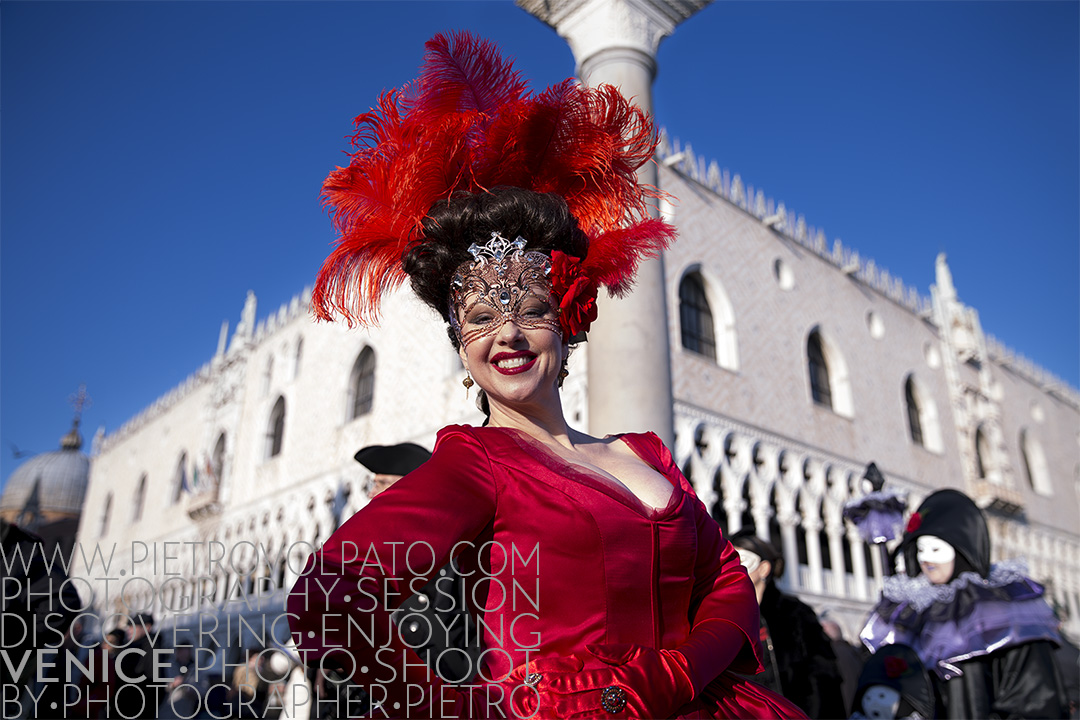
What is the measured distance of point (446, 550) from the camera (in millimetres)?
1022

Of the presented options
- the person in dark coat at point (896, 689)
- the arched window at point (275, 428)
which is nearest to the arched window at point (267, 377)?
the arched window at point (275, 428)

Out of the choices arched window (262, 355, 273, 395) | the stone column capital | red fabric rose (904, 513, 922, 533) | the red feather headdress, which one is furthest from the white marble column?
arched window (262, 355, 273, 395)

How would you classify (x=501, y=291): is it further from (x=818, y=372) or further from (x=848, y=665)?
(x=818, y=372)

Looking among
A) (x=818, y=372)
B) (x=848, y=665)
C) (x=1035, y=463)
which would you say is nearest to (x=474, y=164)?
(x=848, y=665)

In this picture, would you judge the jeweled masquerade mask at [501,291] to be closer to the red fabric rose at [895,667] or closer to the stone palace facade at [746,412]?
the red fabric rose at [895,667]

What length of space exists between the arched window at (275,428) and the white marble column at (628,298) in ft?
36.6

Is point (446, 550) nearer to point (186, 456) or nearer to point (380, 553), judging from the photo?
point (380, 553)

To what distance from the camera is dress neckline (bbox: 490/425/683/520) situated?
115 centimetres

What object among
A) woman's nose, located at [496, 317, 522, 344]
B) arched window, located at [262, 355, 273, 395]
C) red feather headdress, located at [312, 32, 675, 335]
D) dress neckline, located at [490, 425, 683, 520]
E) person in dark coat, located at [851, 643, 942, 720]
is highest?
arched window, located at [262, 355, 273, 395]

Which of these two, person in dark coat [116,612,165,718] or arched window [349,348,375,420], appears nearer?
person in dark coat [116,612,165,718]

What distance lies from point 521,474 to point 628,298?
2387 millimetres

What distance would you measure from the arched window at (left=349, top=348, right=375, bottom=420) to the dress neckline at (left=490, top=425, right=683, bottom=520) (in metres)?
10.5

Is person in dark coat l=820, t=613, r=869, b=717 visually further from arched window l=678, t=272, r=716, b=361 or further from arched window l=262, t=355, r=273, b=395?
arched window l=262, t=355, r=273, b=395

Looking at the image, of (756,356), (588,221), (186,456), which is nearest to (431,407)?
(756,356)
